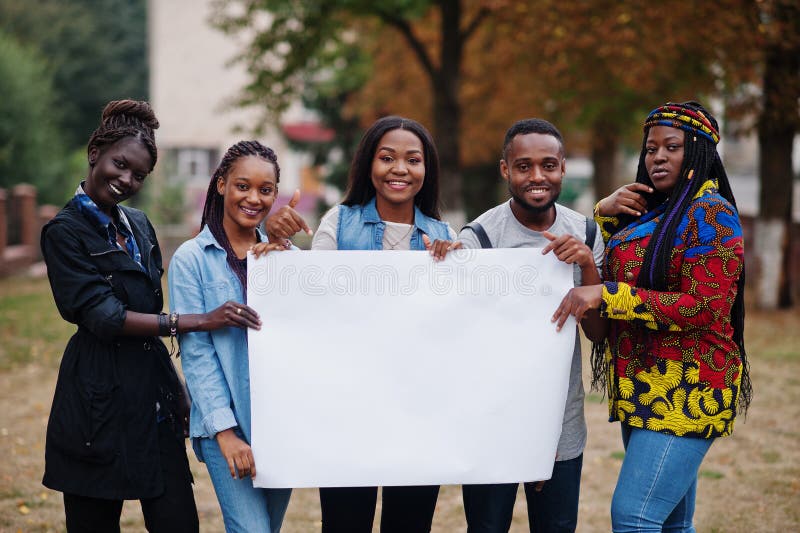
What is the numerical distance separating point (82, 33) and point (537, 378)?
4116 centimetres

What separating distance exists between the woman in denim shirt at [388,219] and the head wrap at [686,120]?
89 cm

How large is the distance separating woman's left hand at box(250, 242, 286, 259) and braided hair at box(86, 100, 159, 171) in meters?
0.60

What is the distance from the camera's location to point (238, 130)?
1914 cm

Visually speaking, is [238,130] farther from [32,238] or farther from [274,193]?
[274,193]

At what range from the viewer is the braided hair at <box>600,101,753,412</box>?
3166 millimetres

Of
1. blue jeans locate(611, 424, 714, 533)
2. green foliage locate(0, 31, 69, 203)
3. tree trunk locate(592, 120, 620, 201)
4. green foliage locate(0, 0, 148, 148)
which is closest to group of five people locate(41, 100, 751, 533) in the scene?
blue jeans locate(611, 424, 714, 533)

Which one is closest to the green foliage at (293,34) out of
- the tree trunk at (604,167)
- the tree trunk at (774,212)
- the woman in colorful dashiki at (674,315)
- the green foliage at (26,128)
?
the green foliage at (26,128)

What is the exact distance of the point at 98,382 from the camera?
3.20m

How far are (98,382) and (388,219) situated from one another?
127cm

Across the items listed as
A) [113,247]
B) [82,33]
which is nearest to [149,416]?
[113,247]

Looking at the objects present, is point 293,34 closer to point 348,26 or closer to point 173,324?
point 348,26

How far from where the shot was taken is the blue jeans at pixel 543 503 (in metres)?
3.44

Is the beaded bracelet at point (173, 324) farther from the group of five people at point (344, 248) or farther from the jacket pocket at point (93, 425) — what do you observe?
the jacket pocket at point (93, 425)

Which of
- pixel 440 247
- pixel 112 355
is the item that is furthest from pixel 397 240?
pixel 112 355
